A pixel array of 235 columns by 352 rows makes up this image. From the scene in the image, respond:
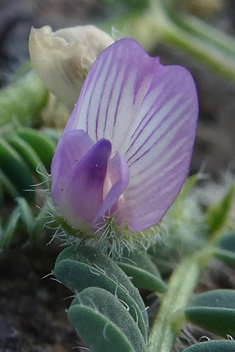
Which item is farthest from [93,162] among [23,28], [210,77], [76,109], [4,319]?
[210,77]

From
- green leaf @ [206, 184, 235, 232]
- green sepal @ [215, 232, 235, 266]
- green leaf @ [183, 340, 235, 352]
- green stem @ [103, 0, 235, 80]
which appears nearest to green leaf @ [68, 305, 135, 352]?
green leaf @ [183, 340, 235, 352]

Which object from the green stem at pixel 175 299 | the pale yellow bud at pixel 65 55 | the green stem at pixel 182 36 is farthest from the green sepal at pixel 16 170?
the green stem at pixel 182 36

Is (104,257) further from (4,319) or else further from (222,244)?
(222,244)

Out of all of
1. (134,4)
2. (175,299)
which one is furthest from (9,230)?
(134,4)

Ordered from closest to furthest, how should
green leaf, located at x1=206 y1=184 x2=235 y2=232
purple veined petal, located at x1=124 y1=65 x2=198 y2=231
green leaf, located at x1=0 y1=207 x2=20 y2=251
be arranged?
purple veined petal, located at x1=124 y1=65 x2=198 y2=231, green leaf, located at x1=0 y1=207 x2=20 y2=251, green leaf, located at x1=206 y1=184 x2=235 y2=232

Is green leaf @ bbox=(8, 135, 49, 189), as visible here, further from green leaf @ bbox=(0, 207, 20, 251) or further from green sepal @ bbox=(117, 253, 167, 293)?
green sepal @ bbox=(117, 253, 167, 293)

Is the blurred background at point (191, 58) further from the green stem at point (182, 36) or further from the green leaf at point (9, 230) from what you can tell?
the green leaf at point (9, 230)
